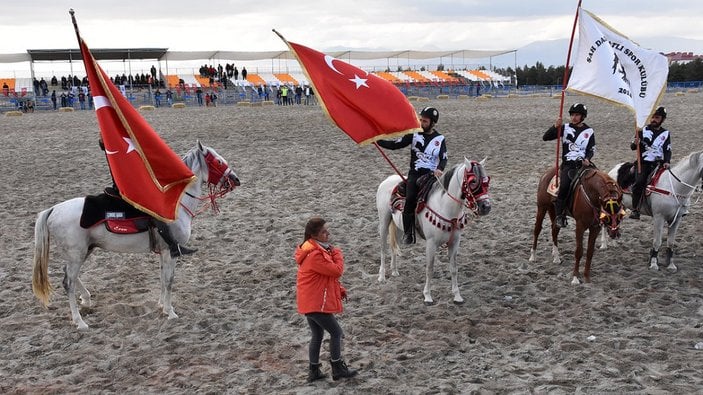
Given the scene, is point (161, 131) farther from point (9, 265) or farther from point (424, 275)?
point (424, 275)

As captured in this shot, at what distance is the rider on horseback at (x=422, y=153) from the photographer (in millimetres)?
8766

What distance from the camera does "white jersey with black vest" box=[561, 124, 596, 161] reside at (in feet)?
31.6

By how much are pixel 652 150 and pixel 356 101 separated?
5356 millimetres

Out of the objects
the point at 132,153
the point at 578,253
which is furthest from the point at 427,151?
the point at 132,153

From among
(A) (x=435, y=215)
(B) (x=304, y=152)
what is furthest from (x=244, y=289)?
(B) (x=304, y=152)

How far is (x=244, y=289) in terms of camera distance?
953 centimetres

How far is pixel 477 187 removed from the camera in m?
8.05

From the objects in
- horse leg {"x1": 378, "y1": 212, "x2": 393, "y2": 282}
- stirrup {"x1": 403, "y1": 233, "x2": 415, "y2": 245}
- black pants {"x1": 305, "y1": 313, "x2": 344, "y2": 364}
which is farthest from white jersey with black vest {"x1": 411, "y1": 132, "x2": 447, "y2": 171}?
black pants {"x1": 305, "y1": 313, "x2": 344, "y2": 364}

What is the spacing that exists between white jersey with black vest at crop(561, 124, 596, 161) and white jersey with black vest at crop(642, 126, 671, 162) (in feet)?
4.24

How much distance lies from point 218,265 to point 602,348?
6.21 metres

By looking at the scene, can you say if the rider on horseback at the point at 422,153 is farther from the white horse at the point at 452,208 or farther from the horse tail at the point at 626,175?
the horse tail at the point at 626,175

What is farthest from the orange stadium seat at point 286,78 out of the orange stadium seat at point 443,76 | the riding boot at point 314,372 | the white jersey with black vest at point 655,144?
the riding boot at point 314,372

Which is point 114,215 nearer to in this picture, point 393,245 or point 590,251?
point 393,245

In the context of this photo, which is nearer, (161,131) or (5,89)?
(161,131)
